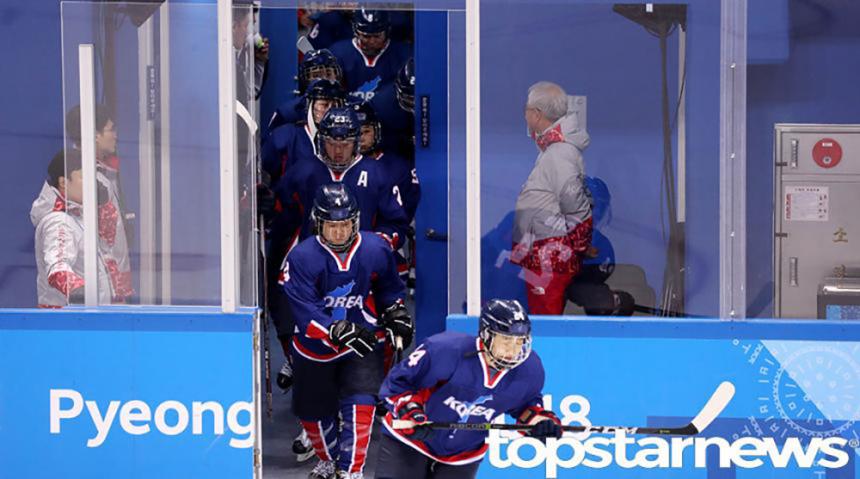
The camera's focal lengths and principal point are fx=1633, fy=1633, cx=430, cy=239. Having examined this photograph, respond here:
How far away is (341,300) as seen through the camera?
7203mm

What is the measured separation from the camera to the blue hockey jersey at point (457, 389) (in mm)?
6070

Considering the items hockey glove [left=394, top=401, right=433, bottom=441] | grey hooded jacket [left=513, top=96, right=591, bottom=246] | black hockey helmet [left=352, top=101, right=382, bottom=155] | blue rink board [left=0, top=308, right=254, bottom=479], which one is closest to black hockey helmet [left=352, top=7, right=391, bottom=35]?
black hockey helmet [left=352, top=101, right=382, bottom=155]

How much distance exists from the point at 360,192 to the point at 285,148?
54 centimetres

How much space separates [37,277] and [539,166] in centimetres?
233

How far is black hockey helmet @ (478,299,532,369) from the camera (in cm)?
594

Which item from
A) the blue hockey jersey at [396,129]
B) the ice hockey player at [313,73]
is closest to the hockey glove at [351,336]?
the ice hockey player at [313,73]

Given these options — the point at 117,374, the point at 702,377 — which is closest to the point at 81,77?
the point at 117,374

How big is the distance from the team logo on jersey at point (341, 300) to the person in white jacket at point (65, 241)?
95 cm

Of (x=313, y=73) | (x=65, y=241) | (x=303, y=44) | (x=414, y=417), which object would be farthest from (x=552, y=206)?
(x=303, y=44)

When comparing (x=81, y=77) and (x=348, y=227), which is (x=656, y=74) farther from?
(x=81, y=77)

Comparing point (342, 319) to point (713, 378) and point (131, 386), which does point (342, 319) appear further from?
point (713, 378)

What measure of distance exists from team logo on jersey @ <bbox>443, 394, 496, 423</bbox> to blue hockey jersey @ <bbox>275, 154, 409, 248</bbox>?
181 centimetres

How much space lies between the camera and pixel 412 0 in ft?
22.5

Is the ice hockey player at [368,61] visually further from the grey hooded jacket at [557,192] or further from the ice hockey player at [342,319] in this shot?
the grey hooded jacket at [557,192]
